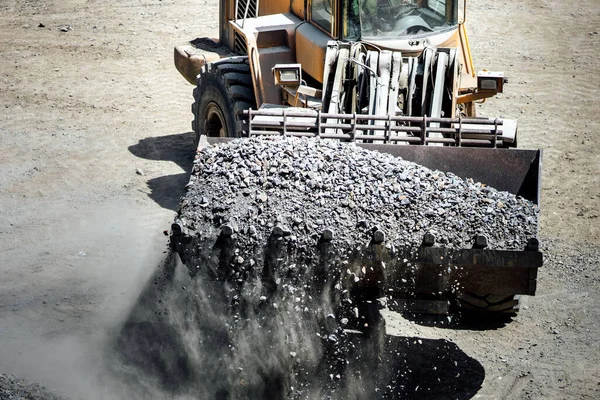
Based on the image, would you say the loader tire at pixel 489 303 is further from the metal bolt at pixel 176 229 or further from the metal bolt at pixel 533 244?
the metal bolt at pixel 176 229

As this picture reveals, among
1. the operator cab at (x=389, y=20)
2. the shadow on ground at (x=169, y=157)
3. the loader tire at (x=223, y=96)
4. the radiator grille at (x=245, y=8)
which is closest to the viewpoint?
the operator cab at (x=389, y=20)

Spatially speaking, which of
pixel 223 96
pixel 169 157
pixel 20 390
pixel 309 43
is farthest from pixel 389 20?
pixel 20 390

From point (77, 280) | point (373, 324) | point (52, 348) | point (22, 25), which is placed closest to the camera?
point (52, 348)

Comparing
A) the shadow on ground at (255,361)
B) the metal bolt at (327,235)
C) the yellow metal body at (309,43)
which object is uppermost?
the yellow metal body at (309,43)

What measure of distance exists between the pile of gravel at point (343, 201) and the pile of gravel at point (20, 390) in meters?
1.44

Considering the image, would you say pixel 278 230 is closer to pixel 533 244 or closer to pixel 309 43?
pixel 533 244

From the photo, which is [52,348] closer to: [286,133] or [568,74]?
[286,133]

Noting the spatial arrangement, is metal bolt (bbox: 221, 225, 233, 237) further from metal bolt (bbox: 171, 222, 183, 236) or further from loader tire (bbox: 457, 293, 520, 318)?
loader tire (bbox: 457, 293, 520, 318)

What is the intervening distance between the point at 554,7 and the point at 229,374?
12659mm

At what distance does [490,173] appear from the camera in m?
6.46

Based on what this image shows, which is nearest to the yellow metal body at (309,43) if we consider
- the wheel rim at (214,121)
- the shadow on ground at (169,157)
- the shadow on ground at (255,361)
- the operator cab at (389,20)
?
the operator cab at (389,20)

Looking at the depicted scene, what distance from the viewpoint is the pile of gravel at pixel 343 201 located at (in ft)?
18.7

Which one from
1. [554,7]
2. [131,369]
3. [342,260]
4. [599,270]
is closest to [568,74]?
[554,7]

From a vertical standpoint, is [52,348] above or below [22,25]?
below
